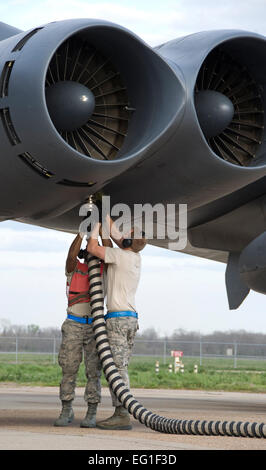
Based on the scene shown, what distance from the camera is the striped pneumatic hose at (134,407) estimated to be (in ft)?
21.3

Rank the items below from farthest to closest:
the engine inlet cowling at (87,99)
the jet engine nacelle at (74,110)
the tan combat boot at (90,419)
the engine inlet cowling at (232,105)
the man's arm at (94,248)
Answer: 1. the man's arm at (94,248)
2. the tan combat boot at (90,419)
3. the engine inlet cowling at (232,105)
4. the engine inlet cowling at (87,99)
5. the jet engine nacelle at (74,110)

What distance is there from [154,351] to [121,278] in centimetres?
4794

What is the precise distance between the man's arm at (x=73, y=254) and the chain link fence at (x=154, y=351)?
2121cm

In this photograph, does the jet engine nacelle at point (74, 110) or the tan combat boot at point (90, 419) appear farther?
→ the tan combat boot at point (90, 419)

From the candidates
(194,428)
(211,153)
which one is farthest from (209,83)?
(194,428)

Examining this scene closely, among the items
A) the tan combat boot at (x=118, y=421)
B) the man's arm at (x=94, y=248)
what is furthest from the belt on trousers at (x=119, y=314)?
the tan combat boot at (x=118, y=421)

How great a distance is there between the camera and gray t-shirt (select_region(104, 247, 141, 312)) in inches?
299

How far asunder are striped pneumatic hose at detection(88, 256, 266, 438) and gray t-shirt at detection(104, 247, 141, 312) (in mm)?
117

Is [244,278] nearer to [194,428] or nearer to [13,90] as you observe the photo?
[194,428]

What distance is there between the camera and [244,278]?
1018 cm

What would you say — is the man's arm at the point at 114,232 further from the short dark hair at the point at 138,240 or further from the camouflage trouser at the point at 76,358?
the camouflage trouser at the point at 76,358

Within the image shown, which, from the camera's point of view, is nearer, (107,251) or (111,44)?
(111,44)

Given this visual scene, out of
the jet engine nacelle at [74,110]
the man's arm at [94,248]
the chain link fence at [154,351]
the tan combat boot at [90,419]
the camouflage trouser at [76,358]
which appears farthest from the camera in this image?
the chain link fence at [154,351]
